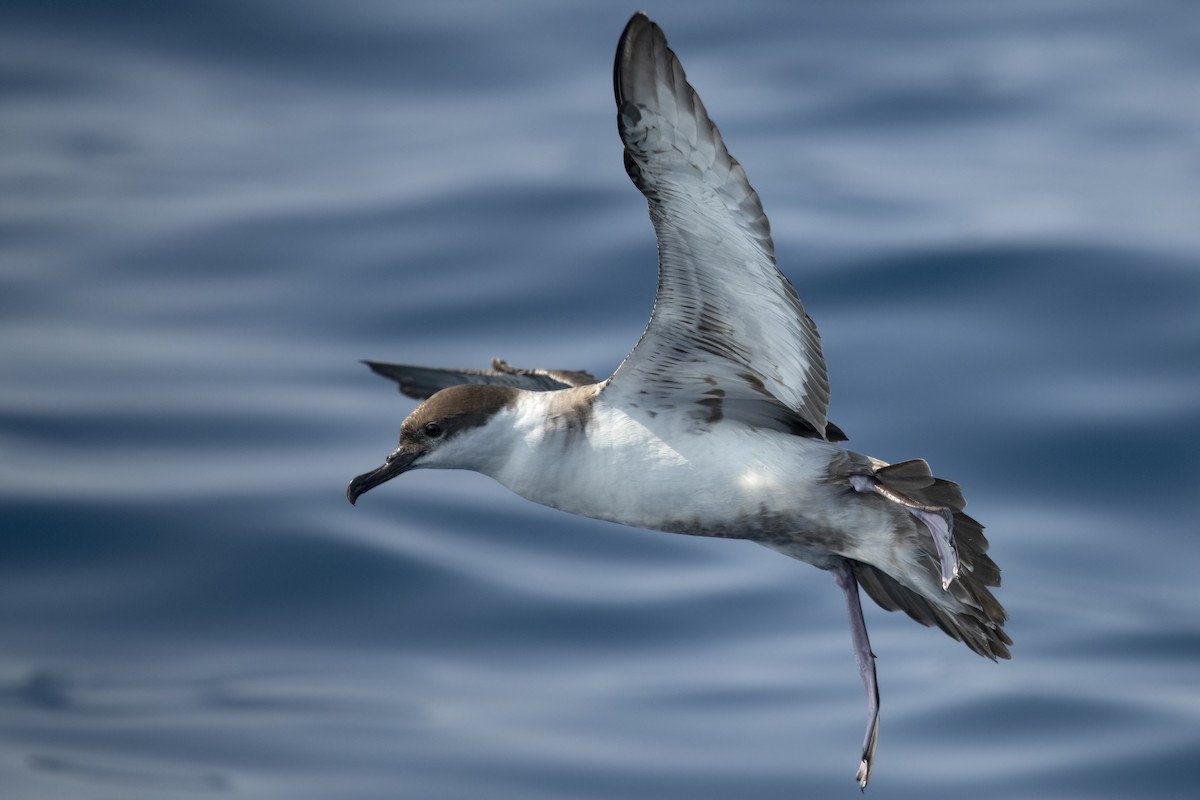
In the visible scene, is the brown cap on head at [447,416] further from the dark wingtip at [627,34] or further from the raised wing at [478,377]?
the dark wingtip at [627,34]

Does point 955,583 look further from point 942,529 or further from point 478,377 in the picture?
point 478,377

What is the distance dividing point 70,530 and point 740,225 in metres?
8.97

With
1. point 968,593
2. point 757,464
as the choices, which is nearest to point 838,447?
point 757,464

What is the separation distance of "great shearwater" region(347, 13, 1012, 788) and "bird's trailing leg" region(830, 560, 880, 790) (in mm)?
274

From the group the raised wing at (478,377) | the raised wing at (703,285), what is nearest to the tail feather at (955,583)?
the raised wing at (703,285)

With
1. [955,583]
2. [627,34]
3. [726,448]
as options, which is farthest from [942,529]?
[627,34]

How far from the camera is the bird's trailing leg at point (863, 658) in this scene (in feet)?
26.0

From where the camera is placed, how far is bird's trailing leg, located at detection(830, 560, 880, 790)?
793cm

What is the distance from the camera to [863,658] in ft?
26.8

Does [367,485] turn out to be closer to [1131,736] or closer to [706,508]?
[706,508]

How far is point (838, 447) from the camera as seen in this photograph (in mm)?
7355

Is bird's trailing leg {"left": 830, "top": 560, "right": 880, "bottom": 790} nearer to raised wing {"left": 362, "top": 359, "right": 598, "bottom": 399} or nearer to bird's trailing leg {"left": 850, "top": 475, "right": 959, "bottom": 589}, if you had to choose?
bird's trailing leg {"left": 850, "top": 475, "right": 959, "bottom": 589}

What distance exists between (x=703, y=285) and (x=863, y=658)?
87.6 inches

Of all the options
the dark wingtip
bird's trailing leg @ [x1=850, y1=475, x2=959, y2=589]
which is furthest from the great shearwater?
the dark wingtip
